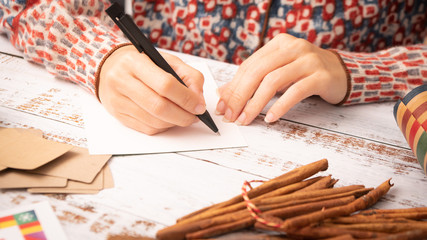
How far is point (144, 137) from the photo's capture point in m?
0.74

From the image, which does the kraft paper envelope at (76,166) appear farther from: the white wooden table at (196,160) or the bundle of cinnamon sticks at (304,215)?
the bundle of cinnamon sticks at (304,215)

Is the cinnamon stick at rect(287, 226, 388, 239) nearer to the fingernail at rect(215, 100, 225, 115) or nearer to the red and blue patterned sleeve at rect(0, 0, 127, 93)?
the fingernail at rect(215, 100, 225, 115)

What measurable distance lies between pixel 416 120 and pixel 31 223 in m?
0.64

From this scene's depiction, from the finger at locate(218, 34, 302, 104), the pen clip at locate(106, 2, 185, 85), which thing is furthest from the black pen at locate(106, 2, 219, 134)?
the finger at locate(218, 34, 302, 104)

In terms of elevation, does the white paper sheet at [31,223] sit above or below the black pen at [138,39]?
below

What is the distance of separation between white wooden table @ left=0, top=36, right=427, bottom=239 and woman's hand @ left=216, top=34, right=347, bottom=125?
38 mm

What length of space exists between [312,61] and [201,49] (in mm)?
489

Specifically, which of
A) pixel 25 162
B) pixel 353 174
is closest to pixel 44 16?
pixel 25 162

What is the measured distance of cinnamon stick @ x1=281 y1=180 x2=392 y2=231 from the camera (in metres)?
0.52

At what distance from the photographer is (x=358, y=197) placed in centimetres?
62

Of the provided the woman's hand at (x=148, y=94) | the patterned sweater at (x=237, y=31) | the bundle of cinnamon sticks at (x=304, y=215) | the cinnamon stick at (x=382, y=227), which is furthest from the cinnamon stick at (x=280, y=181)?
the patterned sweater at (x=237, y=31)

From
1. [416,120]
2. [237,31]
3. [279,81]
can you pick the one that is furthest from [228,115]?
[237,31]

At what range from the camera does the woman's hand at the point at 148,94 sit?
27.9 inches

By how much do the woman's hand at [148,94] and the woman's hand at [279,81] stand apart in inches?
3.9
